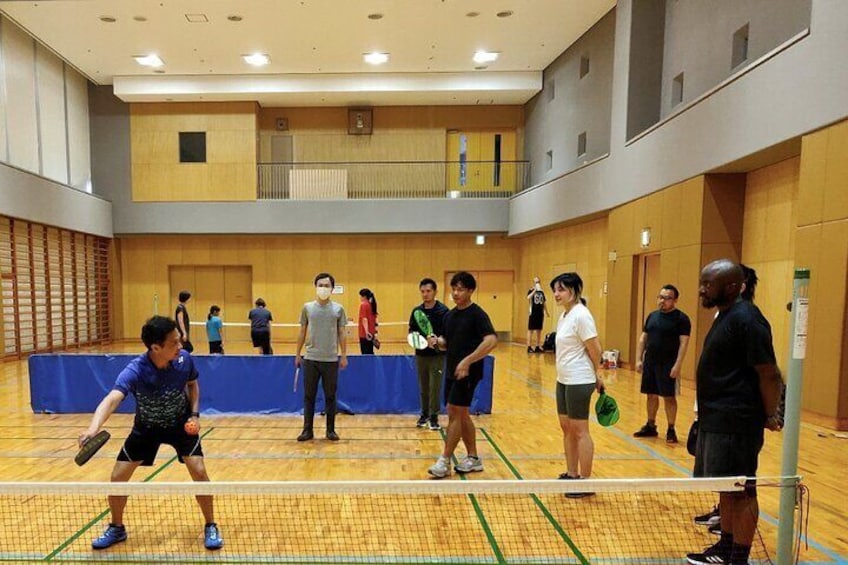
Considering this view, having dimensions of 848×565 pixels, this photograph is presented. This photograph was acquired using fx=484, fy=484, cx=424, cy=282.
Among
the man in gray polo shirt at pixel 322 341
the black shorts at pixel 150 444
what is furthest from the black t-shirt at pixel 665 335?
the black shorts at pixel 150 444

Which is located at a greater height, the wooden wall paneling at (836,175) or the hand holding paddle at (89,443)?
the wooden wall paneling at (836,175)

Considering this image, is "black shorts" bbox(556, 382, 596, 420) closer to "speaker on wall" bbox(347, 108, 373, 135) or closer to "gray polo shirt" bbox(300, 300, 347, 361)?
"gray polo shirt" bbox(300, 300, 347, 361)

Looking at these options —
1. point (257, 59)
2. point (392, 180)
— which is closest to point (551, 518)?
point (257, 59)

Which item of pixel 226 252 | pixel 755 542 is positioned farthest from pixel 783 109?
pixel 226 252

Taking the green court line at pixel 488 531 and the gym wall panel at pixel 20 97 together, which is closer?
the green court line at pixel 488 531

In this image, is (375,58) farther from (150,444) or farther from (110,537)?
(110,537)

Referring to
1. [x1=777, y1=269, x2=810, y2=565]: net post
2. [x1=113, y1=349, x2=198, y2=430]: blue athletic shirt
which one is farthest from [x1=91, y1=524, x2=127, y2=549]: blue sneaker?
[x1=777, y1=269, x2=810, y2=565]: net post

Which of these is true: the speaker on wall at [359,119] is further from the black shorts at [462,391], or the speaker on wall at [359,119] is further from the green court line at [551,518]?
the black shorts at [462,391]

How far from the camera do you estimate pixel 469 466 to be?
16.1 feet

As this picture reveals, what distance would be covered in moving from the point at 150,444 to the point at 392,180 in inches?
644

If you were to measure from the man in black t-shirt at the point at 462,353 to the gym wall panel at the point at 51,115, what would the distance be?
52.2ft

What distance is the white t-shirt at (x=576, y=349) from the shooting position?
405cm

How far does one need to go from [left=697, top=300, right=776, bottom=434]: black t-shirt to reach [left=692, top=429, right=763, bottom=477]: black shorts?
0.05m

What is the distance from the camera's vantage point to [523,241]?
18.6 meters
